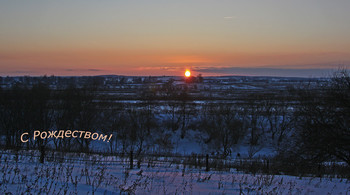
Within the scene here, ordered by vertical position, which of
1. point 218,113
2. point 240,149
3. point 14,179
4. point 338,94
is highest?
point 338,94

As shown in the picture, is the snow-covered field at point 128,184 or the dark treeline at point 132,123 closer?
the snow-covered field at point 128,184

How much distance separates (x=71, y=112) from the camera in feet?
146

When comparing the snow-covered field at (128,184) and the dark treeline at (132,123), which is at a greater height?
the snow-covered field at (128,184)

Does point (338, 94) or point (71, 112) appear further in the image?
point (71, 112)

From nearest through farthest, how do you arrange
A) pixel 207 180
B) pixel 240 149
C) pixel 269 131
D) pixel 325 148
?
1. pixel 207 180
2. pixel 325 148
3. pixel 240 149
4. pixel 269 131

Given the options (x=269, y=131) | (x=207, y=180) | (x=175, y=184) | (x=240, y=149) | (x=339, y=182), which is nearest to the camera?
(x=175, y=184)

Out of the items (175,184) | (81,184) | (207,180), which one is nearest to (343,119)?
(207,180)

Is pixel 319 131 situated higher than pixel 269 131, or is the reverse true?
pixel 319 131

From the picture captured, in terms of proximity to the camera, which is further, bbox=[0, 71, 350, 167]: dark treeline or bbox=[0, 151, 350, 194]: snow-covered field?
bbox=[0, 71, 350, 167]: dark treeline

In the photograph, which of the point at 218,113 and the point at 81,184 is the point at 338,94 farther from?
the point at 218,113

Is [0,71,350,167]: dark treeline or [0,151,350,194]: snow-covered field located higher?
[0,151,350,194]: snow-covered field

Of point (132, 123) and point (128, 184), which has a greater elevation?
point (128, 184)

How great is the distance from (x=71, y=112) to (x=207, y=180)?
3849cm

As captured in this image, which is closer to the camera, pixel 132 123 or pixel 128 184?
pixel 128 184
